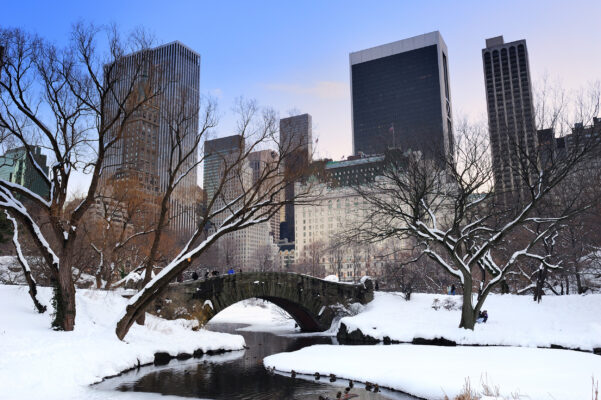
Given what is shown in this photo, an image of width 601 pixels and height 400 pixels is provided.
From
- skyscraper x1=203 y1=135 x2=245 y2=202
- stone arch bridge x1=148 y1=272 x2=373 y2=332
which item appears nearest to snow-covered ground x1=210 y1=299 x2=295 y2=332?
stone arch bridge x1=148 y1=272 x2=373 y2=332

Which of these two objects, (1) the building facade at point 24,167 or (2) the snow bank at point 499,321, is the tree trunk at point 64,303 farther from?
(2) the snow bank at point 499,321

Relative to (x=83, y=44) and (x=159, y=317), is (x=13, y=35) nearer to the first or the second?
(x=83, y=44)

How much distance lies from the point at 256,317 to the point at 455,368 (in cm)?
4442

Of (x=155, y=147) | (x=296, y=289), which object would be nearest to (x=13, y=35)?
(x=155, y=147)

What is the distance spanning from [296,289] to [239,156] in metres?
16.2

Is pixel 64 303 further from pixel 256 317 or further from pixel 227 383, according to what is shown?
pixel 256 317

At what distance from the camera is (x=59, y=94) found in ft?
61.0

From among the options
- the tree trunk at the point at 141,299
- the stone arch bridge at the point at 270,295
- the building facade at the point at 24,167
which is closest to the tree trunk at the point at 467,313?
the stone arch bridge at the point at 270,295

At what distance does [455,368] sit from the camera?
47.9ft

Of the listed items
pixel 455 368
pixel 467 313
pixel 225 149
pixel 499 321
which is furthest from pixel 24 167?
pixel 499 321

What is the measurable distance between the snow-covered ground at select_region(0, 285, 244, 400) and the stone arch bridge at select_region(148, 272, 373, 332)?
1.20m

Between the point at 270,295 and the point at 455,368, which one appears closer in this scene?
the point at 455,368

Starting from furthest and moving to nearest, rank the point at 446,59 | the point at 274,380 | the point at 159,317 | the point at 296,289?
the point at 446,59
the point at 296,289
the point at 159,317
the point at 274,380

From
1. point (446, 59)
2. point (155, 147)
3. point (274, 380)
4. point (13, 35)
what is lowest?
point (274, 380)
